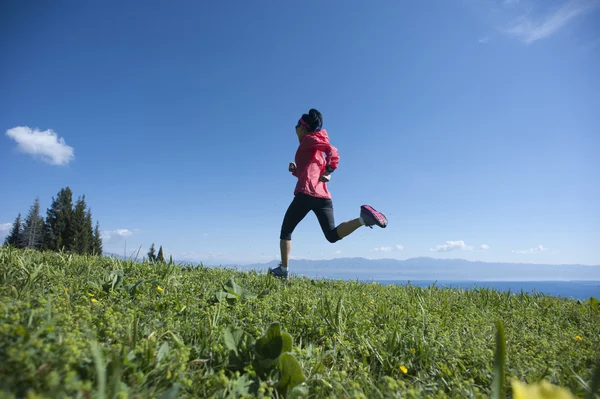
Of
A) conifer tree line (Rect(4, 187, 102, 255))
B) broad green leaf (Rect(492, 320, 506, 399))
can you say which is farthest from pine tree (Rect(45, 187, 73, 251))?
broad green leaf (Rect(492, 320, 506, 399))

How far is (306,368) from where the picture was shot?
1.81 metres

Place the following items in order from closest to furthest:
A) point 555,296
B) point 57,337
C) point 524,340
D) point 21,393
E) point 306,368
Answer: point 21,393, point 57,337, point 306,368, point 524,340, point 555,296

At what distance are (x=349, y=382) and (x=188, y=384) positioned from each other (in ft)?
2.80

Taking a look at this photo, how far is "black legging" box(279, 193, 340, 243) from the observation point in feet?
19.1

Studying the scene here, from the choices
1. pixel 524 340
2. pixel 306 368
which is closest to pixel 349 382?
pixel 306 368

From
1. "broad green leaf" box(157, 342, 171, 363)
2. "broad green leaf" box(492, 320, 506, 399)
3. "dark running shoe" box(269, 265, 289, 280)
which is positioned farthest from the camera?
"dark running shoe" box(269, 265, 289, 280)

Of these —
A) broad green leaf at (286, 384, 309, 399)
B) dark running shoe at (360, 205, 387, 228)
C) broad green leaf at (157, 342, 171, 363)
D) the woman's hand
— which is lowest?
broad green leaf at (286, 384, 309, 399)

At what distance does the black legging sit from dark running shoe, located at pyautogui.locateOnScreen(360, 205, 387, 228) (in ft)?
2.10

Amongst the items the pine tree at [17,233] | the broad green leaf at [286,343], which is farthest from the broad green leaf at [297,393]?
the pine tree at [17,233]

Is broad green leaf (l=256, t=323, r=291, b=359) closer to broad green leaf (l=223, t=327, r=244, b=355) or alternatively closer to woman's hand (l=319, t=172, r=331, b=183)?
broad green leaf (l=223, t=327, r=244, b=355)

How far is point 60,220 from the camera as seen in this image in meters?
64.2

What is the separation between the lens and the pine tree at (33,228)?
241ft

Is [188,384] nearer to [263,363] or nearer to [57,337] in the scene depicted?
[263,363]

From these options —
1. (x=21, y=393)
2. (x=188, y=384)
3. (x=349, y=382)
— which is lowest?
(x=349, y=382)
